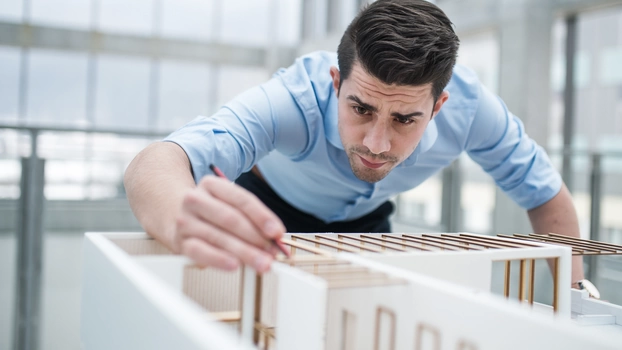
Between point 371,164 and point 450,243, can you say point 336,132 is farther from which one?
point 450,243

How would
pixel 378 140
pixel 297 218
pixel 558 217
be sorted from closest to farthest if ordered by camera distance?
1. pixel 378 140
2. pixel 558 217
3. pixel 297 218

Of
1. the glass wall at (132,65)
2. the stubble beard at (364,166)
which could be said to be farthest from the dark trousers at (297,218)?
the glass wall at (132,65)

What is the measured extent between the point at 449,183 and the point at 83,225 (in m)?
1.70

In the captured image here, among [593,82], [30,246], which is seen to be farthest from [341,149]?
[593,82]

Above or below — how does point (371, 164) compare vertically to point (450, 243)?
above

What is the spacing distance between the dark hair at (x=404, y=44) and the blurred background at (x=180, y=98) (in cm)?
124

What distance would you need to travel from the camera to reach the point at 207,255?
457 millimetres

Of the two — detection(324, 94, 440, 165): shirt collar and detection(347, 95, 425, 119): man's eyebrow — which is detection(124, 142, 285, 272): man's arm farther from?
detection(324, 94, 440, 165): shirt collar

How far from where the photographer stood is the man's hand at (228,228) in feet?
1.49

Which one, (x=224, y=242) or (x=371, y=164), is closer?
(x=224, y=242)

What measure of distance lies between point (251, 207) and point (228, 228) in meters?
0.03

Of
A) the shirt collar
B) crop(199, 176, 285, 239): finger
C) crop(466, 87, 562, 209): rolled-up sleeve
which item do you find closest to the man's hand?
crop(199, 176, 285, 239): finger

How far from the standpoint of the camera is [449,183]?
2723 mm

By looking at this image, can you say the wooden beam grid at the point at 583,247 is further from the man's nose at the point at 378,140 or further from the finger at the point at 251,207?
the finger at the point at 251,207
